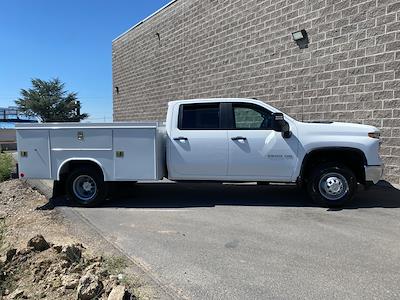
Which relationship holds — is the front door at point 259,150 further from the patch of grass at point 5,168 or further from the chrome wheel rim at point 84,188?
the patch of grass at point 5,168

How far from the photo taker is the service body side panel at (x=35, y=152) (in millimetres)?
9047

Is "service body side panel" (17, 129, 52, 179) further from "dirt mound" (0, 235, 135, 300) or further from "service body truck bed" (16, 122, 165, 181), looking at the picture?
"dirt mound" (0, 235, 135, 300)

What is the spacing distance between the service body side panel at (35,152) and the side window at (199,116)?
2635 millimetres

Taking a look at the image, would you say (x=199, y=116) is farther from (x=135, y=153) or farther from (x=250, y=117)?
(x=135, y=153)

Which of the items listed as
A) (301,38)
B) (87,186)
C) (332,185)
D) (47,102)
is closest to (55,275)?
(87,186)

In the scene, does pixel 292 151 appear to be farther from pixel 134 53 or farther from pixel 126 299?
pixel 134 53

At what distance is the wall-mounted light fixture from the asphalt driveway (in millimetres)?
4272

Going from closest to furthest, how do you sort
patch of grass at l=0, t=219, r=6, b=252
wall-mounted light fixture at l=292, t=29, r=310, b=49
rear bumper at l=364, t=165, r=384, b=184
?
patch of grass at l=0, t=219, r=6, b=252, rear bumper at l=364, t=165, r=384, b=184, wall-mounted light fixture at l=292, t=29, r=310, b=49

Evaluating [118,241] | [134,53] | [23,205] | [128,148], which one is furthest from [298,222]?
[134,53]

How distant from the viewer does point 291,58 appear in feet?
42.1

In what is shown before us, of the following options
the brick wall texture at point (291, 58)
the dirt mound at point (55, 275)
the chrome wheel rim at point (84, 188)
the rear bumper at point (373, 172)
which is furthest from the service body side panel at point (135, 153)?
the brick wall texture at point (291, 58)

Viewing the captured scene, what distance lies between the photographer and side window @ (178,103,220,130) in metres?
8.95

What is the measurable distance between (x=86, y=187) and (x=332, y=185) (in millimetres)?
4670

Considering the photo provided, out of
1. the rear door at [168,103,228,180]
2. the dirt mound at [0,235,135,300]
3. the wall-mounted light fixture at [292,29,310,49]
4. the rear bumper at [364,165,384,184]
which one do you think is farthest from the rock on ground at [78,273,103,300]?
the wall-mounted light fixture at [292,29,310,49]
